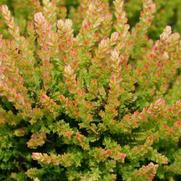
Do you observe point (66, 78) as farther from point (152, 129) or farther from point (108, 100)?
point (152, 129)

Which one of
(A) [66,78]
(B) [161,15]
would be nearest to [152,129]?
(A) [66,78]

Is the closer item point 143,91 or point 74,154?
point 74,154

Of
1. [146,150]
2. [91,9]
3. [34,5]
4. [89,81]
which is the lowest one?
[146,150]

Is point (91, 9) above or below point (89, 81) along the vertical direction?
above

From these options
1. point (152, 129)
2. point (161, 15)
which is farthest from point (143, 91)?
point (161, 15)

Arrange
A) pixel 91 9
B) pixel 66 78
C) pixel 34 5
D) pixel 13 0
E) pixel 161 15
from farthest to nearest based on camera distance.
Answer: pixel 161 15 < pixel 13 0 < pixel 34 5 < pixel 91 9 < pixel 66 78

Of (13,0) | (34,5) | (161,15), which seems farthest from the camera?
(161,15)
